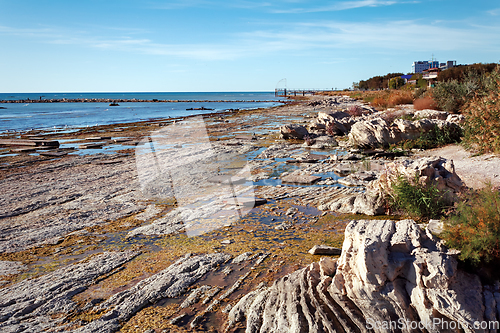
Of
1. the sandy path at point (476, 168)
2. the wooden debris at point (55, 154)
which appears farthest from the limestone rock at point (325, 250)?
the wooden debris at point (55, 154)

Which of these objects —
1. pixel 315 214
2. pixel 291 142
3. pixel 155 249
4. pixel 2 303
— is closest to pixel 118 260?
pixel 155 249

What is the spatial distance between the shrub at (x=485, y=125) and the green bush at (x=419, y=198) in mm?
4158

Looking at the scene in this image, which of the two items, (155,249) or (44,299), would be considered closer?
(44,299)

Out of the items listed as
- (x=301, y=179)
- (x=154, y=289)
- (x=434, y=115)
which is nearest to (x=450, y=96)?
(x=434, y=115)

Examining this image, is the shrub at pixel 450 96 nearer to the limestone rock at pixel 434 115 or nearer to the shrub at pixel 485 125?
the limestone rock at pixel 434 115

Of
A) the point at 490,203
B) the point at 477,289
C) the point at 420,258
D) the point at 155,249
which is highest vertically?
the point at 490,203

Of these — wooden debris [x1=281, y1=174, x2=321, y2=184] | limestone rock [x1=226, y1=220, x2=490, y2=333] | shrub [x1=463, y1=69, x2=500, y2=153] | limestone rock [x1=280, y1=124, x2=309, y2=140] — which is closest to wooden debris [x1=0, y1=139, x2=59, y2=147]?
limestone rock [x1=280, y1=124, x2=309, y2=140]

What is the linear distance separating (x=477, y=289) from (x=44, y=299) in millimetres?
5124

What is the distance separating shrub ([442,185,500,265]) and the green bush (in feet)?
6.81

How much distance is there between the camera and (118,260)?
5387mm

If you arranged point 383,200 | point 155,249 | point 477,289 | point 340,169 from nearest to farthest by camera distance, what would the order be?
point 477,289, point 155,249, point 383,200, point 340,169

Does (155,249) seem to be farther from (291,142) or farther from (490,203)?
(291,142)

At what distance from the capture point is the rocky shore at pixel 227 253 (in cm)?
356

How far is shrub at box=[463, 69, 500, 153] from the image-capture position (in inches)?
360
